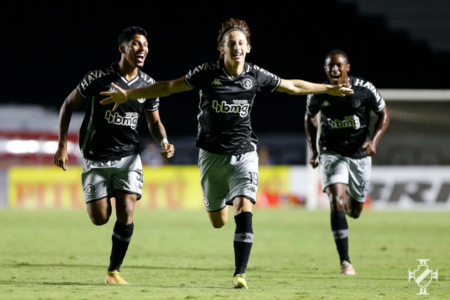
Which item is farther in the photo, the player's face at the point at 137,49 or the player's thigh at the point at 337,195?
the player's thigh at the point at 337,195

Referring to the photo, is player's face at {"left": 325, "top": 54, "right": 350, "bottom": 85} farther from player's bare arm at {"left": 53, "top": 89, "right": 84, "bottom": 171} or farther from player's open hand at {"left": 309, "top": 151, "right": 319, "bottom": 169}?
player's bare arm at {"left": 53, "top": 89, "right": 84, "bottom": 171}

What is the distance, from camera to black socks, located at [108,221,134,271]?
5797 mm

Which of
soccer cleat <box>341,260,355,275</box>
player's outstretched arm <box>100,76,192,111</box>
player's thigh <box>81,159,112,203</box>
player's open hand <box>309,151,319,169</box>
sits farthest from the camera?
player's open hand <box>309,151,319,169</box>

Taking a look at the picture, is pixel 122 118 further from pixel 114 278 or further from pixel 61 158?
pixel 114 278

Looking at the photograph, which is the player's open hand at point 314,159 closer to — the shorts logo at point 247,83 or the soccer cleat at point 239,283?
the shorts logo at point 247,83

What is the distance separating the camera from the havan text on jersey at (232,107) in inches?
225

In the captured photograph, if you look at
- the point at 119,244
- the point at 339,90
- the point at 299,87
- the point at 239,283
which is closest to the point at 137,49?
the point at 299,87

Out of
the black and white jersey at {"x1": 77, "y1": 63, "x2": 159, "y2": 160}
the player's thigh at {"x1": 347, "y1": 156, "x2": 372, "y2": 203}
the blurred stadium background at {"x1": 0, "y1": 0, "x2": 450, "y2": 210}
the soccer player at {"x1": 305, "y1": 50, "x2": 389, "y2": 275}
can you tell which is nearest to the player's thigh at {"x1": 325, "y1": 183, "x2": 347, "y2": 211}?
→ the soccer player at {"x1": 305, "y1": 50, "x2": 389, "y2": 275}

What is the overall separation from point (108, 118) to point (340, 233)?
301cm

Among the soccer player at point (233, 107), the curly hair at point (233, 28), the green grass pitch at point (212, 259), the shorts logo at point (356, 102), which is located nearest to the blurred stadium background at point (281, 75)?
the green grass pitch at point (212, 259)

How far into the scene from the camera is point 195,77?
5637 millimetres

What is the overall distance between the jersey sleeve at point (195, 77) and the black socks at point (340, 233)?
8.43 feet

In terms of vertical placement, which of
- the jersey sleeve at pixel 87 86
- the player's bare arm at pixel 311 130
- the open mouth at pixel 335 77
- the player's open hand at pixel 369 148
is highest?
the open mouth at pixel 335 77

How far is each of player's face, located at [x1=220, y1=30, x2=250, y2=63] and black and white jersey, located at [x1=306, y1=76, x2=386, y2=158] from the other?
7.42ft
